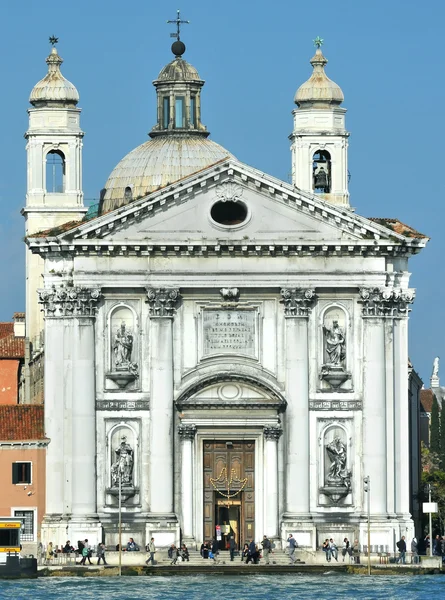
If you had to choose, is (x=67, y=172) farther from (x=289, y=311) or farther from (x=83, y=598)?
(x=83, y=598)

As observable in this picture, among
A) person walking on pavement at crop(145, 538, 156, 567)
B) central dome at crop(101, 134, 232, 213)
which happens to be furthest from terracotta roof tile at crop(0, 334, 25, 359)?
person walking on pavement at crop(145, 538, 156, 567)

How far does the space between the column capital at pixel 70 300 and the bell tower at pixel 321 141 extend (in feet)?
44.0

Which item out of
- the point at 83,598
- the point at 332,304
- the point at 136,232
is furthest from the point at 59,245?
the point at 83,598

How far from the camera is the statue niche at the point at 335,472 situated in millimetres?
110438

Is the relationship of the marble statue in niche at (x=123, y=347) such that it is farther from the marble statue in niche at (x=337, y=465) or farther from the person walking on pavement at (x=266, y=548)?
the person walking on pavement at (x=266, y=548)

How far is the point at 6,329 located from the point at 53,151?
1668 centimetres

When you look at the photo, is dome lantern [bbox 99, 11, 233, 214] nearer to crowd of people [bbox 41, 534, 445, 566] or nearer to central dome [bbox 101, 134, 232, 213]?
central dome [bbox 101, 134, 232, 213]

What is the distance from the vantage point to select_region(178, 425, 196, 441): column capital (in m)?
110

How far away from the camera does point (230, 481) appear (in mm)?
110938

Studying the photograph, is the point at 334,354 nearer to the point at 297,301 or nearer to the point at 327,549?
the point at 297,301

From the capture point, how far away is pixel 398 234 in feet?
363

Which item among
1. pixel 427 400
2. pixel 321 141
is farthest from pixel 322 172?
pixel 427 400

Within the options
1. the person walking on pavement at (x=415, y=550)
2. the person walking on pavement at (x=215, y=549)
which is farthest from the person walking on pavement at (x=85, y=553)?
the person walking on pavement at (x=415, y=550)

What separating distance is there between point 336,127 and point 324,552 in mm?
19829
